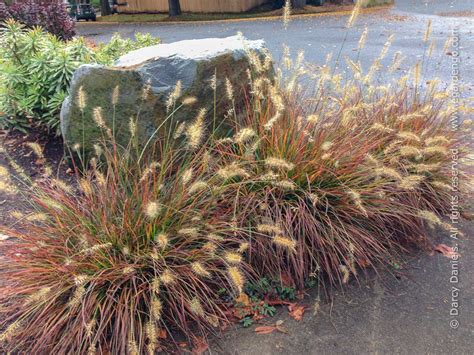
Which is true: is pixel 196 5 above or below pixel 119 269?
below

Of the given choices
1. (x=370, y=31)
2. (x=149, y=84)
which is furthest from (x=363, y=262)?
(x=370, y=31)

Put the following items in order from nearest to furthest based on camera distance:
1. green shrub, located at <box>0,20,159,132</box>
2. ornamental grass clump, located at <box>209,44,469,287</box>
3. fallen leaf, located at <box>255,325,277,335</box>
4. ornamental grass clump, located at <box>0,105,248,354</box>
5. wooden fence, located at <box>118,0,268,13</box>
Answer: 1. ornamental grass clump, located at <box>0,105,248,354</box>
2. fallen leaf, located at <box>255,325,277,335</box>
3. ornamental grass clump, located at <box>209,44,469,287</box>
4. green shrub, located at <box>0,20,159,132</box>
5. wooden fence, located at <box>118,0,268,13</box>

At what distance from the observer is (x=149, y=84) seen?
135 inches

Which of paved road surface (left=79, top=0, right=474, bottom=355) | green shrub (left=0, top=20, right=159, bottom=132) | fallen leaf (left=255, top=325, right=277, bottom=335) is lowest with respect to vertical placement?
paved road surface (left=79, top=0, right=474, bottom=355)

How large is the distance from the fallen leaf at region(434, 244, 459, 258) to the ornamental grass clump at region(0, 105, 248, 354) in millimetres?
1476

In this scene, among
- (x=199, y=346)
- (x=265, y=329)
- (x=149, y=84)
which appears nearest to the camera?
(x=199, y=346)

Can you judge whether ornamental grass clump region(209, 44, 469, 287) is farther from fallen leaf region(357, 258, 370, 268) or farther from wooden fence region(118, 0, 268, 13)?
wooden fence region(118, 0, 268, 13)

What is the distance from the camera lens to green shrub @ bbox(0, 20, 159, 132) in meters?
4.50

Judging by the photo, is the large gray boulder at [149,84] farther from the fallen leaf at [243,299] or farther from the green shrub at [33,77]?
the fallen leaf at [243,299]

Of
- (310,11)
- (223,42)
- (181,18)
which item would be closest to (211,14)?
(181,18)

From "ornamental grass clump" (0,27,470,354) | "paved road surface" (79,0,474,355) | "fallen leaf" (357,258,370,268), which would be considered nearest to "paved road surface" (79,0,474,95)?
"ornamental grass clump" (0,27,470,354)

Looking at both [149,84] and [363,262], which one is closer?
[363,262]

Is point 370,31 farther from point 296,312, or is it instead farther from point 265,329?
point 265,329

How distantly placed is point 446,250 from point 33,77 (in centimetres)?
414
